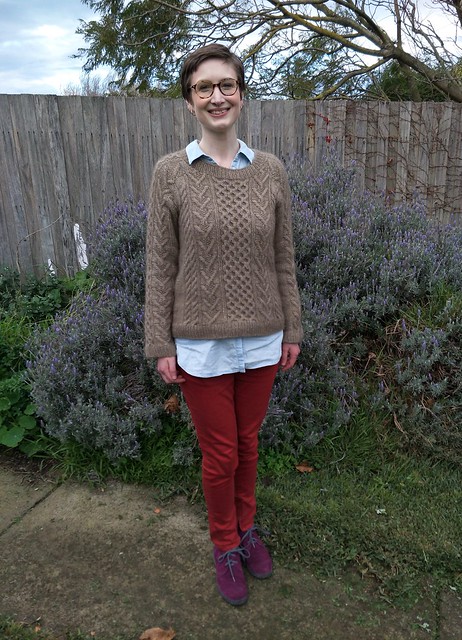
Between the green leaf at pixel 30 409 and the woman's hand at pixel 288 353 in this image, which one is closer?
the woman's hand at pixel 288 353

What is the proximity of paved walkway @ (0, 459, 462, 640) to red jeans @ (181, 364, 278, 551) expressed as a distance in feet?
0.88

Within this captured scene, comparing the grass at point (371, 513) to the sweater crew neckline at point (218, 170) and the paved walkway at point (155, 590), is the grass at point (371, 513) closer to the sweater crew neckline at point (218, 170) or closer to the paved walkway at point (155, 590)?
the paved walkway at point (155, 590)

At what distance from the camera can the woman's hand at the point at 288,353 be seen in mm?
2195

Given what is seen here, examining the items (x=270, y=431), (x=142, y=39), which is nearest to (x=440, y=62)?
(x=142, y=39)

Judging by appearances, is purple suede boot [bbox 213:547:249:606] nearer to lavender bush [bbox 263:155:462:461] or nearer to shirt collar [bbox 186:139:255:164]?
lavender bush [bbox 263:155:462:461]

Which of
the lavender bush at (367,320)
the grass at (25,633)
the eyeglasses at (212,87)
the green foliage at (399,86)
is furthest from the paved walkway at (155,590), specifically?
the green foliage at (399,86)

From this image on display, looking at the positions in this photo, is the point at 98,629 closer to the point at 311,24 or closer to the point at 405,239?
the point at 405,239

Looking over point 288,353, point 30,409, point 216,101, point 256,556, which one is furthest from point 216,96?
point 30,409

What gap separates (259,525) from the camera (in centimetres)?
257

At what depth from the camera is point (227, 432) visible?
207cm

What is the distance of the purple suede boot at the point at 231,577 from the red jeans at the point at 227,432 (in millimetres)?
43

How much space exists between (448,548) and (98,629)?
60.0 inches

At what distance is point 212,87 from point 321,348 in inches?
66.9

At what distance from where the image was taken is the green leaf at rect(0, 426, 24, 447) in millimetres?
3175
